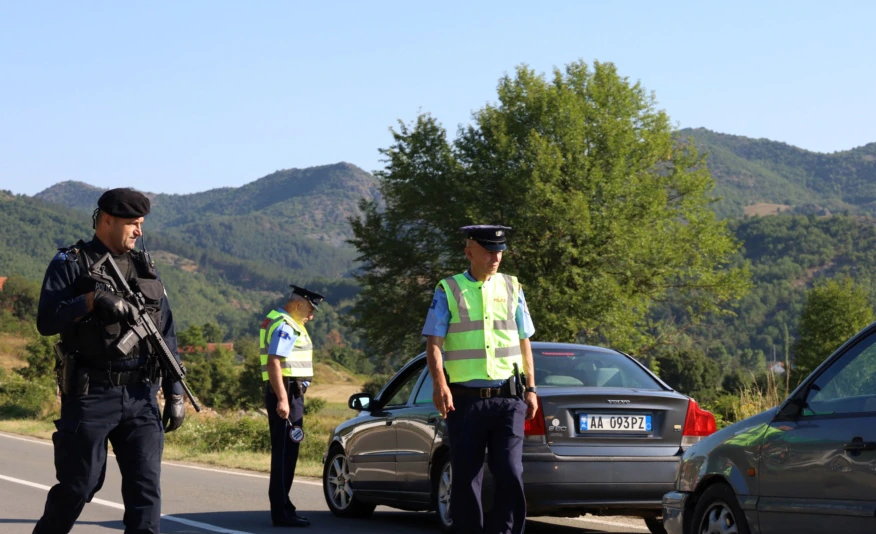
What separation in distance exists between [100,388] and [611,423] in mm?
4036

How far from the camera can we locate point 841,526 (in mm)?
5648

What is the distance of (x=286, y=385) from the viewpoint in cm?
1056

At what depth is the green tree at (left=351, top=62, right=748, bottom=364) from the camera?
159 ft

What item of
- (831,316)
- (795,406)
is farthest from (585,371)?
(831,316)

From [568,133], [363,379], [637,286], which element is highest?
[568,133]

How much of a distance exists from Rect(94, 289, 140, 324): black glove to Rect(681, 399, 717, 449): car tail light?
449cm

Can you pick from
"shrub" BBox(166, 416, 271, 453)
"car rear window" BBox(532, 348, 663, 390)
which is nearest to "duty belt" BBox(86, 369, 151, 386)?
"car rear window" BBox(532, 348, 663, 390)

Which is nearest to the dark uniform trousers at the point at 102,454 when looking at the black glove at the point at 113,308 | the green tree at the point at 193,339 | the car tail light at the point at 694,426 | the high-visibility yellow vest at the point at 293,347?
the black glove at the point at 113,308

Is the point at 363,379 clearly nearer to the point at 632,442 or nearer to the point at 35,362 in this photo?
the point at 35,362

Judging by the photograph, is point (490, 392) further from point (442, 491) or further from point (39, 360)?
Answer: point (39, 360)

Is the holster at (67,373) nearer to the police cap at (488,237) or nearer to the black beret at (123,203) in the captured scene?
the black beret at (123,203)

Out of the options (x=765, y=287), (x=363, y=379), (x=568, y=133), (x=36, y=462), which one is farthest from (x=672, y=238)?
(x=765, y=287)

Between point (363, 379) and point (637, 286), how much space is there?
79.3 meters

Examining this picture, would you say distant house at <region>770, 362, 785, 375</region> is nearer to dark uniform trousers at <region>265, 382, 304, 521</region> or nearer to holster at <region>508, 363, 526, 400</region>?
dark uniform trousers at <region>265, 382, 304, 521</region>
